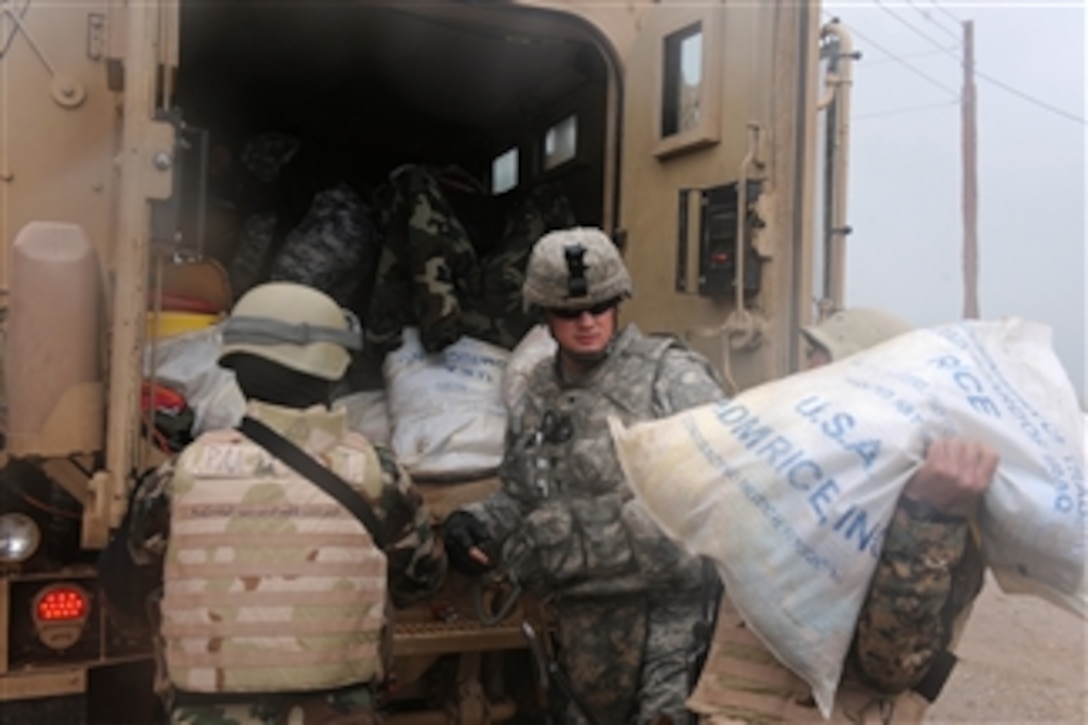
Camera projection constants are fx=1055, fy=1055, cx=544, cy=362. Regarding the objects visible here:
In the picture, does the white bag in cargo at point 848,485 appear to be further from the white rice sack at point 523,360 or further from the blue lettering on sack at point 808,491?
the white rice sack at point 523,360

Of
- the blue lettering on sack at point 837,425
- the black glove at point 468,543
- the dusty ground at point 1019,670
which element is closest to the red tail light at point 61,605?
the black glove at point 468,543

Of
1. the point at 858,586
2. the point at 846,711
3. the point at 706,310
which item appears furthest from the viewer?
the point at 706,310

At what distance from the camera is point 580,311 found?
2275 mm

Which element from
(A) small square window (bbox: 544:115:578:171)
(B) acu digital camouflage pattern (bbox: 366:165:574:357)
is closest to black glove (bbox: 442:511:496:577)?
(B) acu digital camouflage pattern (bbox: 366:165:574:357)

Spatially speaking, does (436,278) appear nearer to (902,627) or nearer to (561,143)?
(561,143)

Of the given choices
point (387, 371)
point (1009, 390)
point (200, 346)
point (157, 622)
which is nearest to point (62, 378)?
point (157, 622)

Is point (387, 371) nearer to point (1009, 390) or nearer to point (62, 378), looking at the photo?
point (62, 378)

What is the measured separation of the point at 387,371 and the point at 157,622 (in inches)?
50.4

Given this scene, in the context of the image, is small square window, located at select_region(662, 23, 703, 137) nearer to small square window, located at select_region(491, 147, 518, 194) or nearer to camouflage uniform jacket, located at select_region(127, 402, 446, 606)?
camouflage uniform jacket, located at select_region(127, 402, 446, 606)

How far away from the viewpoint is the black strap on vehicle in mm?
1881

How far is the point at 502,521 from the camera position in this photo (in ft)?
7.64

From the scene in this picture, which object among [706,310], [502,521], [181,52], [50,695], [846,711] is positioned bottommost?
[50,695]

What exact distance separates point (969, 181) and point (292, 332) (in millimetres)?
14435

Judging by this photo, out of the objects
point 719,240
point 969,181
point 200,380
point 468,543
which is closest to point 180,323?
point 200,380
